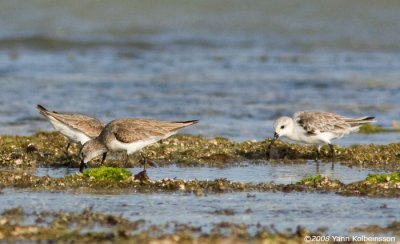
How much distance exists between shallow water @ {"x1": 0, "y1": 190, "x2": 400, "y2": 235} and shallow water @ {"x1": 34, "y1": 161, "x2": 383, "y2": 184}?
1278 millimetres

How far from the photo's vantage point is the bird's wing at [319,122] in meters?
12.8

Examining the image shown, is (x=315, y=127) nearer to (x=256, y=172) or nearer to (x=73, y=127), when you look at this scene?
(x=256, y=172)

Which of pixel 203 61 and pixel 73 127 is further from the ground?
pixel 203 61

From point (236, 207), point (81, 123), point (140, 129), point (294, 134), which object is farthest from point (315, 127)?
point (236, 207)

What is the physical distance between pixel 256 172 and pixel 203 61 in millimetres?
13791

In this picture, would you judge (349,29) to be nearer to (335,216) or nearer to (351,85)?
(351,85)

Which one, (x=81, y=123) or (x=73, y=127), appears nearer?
(x=73, y=127)

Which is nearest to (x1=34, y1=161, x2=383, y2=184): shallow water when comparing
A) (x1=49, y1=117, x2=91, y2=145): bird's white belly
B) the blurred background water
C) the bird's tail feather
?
(x1=49, y1=117, x2=91, y2=145): bird's white belly

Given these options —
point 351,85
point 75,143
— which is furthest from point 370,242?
point 351,85

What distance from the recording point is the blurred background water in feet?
57.7

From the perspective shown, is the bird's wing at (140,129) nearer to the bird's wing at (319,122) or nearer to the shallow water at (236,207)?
the bird's wing at (319,122)

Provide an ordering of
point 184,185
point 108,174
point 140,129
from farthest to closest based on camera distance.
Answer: point 140,129 < point 108,174 < point 184,185

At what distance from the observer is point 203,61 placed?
25.0 metres

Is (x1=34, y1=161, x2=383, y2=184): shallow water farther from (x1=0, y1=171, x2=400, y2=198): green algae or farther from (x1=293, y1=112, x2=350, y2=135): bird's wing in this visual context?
(x1=293, y1=112, x2=350, y2=135): bird's wing
